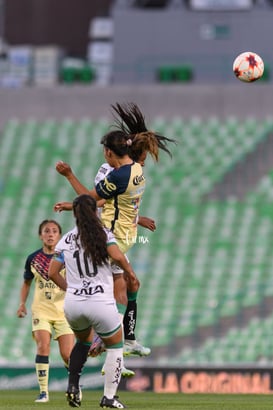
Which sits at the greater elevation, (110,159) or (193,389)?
(110,159)

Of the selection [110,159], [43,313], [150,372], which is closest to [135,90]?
[150,372]

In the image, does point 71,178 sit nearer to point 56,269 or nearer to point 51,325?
point 56,269

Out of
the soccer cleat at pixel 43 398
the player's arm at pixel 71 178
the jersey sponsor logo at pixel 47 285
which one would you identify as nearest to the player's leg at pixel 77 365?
the player's arm at pixel 71 178

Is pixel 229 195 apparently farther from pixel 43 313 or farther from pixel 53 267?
pixel 53 267

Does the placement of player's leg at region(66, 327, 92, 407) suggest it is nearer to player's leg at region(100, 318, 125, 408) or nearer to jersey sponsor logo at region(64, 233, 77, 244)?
player's leg at region(100, 318, 125, 408)

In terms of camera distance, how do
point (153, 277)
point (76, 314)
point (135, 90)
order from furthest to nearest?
point (135, 90), point (153, 277), point (76, 314)

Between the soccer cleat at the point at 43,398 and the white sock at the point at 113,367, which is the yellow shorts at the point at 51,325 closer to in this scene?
the soccer cleat at the point at 43,398

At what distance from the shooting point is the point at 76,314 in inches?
412

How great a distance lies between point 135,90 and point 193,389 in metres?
11.0

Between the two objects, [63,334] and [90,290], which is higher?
[90,290]

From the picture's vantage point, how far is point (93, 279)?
411 inches

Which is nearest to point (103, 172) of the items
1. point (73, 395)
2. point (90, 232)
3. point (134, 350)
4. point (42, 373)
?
point (90, 232)

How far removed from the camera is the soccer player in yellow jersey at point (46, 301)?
13508 mm

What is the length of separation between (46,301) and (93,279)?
3.47 metres
